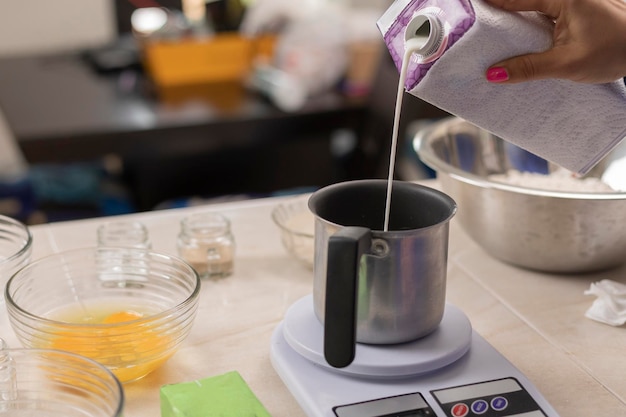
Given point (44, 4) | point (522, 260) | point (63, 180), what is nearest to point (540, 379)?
point (522, 260)

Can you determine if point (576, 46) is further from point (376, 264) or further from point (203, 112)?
point (203, 112)

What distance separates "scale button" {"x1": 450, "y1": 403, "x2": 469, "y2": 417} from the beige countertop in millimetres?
110

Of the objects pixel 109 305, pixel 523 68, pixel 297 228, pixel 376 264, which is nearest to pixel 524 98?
pixel 523 68

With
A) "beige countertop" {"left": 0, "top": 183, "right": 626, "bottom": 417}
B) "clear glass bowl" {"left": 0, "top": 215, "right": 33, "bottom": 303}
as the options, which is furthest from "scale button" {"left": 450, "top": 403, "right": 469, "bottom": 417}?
"clear glass bowl" {"left": 0, "top": 215, "right": 33, "bottom": 303}

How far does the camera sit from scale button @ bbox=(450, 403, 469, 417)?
31.2 inches

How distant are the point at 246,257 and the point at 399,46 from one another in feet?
1.42

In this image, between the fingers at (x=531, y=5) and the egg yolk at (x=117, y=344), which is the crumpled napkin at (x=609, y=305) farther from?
the egg yolk at (x=117, y=344)

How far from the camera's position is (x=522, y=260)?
1.13 m

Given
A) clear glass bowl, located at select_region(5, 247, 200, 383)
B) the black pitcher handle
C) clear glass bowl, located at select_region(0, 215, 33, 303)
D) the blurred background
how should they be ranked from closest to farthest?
the black pitcher handle, clear glass bowl, located at select_region(5, 247, 200, 383), clear glass bowl, located at select_region(0, 215, 33, 303), the blurred background

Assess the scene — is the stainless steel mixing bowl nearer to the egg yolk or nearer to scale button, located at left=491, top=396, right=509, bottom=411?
scale button, located at left=491, top=396, right=509, bottom=411

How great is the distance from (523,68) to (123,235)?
1.99 ft

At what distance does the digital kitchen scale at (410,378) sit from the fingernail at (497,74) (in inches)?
10.8

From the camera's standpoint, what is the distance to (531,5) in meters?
0.81

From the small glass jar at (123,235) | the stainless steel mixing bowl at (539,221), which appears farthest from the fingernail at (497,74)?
the small glass jar at (123,235)
